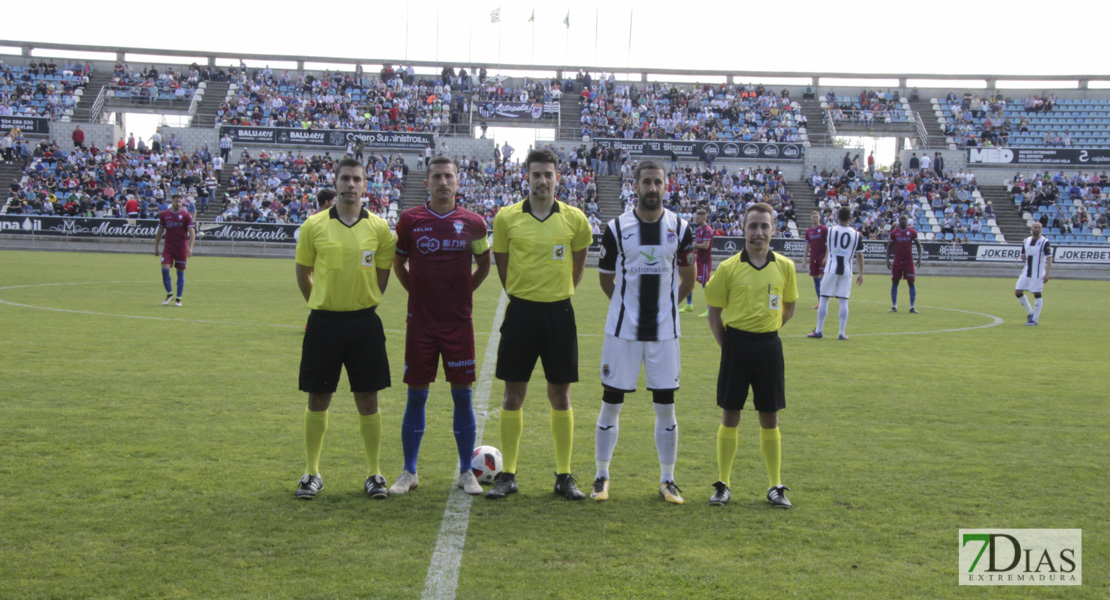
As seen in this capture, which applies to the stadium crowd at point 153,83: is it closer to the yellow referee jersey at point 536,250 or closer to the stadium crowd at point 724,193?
the stadium crowd at point 724,193

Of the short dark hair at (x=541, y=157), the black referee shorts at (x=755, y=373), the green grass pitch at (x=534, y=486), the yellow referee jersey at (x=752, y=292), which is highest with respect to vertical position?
the short dark hair at (x=541, y=157)

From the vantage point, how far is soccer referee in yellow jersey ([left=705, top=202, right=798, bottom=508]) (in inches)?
228

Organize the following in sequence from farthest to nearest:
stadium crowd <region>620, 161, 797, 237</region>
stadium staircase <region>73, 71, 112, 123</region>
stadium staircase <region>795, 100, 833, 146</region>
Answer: stadium staircase <region>795, 100, 833, 146</region> → stadium staircase <region>73, 71, 112, 123</region> → stadium crowd <region>620, 161, 797, 237</region>

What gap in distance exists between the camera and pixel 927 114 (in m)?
51.9

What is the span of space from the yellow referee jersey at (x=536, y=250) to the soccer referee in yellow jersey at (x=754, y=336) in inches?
41.4

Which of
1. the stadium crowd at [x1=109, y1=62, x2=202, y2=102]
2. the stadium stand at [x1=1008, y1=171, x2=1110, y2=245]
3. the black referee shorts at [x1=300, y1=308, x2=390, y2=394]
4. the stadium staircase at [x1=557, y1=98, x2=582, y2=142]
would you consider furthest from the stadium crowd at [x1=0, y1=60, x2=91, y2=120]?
the stadium stand at [x1=1008, y1=171, x2=1110, y2=245]

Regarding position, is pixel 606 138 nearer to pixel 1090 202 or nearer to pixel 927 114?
pixel 927 114

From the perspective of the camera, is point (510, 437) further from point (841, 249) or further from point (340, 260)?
point (841, 249)

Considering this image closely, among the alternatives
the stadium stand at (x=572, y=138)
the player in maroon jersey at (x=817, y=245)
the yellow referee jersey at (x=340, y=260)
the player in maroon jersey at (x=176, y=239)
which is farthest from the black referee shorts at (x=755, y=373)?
the stadium stand at (x=572, y=138)

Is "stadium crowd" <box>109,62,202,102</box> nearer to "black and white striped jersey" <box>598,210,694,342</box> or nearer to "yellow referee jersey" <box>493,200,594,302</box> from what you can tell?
"yellow referee jersey" <box>493,200,594,302</box>

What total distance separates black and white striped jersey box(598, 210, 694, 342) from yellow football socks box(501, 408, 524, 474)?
90 centimetres

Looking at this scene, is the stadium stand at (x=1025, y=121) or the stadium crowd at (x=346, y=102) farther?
the stadium stand at (x=1025, y=121)

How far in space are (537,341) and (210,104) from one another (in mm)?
50184

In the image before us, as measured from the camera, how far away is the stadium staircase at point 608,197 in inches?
1762
